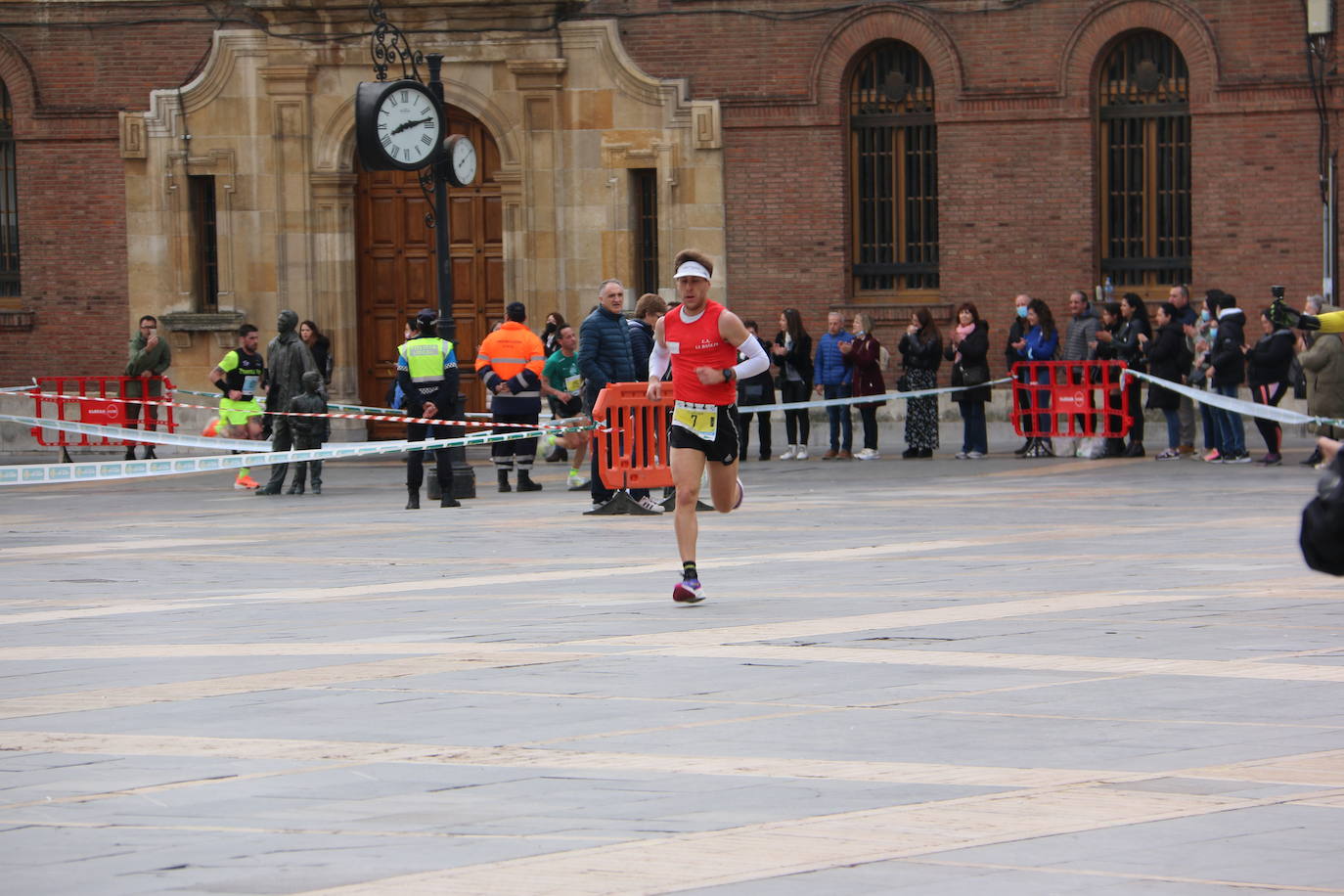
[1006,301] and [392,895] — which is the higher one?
[1006,301]

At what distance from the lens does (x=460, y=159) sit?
65.9ft

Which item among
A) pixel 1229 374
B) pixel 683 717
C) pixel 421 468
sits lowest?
pixel 683 717

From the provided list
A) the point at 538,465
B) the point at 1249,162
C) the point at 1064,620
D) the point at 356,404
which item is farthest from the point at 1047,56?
the point at 1064,620

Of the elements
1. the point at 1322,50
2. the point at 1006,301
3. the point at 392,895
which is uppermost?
the point at 1322,50

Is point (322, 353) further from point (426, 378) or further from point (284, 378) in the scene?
point (426, 378)

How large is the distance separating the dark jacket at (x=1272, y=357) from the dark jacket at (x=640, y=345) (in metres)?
6.74

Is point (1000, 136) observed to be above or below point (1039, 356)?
above

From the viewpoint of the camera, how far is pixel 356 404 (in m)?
26.8

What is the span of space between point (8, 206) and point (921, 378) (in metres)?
12.5

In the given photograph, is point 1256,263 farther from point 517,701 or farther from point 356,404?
point 517,701

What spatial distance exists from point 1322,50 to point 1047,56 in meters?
3.06

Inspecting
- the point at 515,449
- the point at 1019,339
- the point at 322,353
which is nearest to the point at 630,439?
the point at 515,449

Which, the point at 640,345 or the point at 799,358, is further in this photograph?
the point at 799,358

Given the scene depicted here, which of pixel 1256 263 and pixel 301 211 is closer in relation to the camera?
pixel 1256 263
